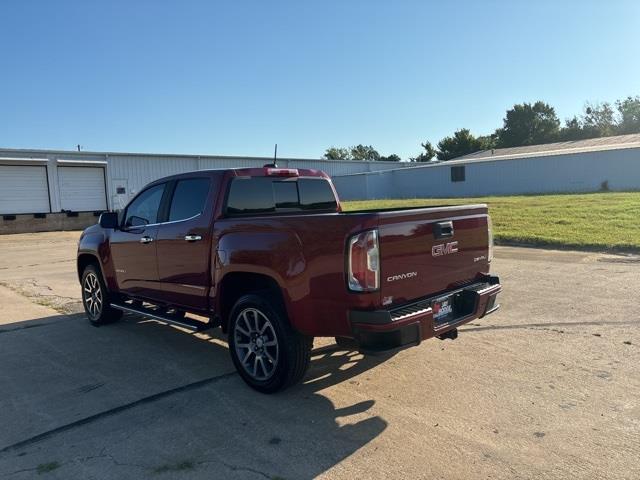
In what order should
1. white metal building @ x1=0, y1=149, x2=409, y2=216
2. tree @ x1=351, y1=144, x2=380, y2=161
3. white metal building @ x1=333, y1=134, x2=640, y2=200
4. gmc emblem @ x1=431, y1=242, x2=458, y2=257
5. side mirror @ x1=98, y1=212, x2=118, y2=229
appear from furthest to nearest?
tree @ x1=351, y1=144, x2=380, y2=161 < white metal building @ x1=333, y1=134, x2=640, y2=200 < white metal building @ x1=0, y1=149, x2=409, y2=216 < side mirror @ x1=98, y1=212, x2=118, y2=229 < gmc emblem @ x1=431, y1=242, x2=458, y2=257

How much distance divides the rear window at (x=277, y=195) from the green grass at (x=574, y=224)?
9177 mm

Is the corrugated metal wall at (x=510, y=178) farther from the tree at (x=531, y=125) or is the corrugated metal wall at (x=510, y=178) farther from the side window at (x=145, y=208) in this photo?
the tree at (x=531, y=125)

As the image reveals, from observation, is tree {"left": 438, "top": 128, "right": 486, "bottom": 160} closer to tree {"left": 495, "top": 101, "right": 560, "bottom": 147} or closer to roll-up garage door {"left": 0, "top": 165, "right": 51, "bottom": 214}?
tree {"left": 495, "top": 101, "right": 560, "bottom": 147}

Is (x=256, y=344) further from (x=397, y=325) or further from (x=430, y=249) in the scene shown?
(x=430, y=249)

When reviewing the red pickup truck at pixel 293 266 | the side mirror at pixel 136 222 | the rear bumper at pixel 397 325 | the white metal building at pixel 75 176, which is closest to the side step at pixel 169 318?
the red pickup truck at pixel 293 266

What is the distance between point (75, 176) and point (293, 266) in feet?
110

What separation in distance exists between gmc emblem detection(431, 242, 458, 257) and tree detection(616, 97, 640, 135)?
301 feet

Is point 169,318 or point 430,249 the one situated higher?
point 430,249

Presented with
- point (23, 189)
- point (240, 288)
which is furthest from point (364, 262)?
point (23, 189)

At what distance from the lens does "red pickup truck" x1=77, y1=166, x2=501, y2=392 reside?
3.67m

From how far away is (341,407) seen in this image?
4090 millimetres

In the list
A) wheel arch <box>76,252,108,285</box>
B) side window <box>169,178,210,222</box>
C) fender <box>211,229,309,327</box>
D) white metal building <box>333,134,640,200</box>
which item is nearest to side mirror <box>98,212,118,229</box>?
wheel arch <box>76,252,108,285</box>

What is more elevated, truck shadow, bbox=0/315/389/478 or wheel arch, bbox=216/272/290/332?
wheel arch, bbox=216/272/290/332

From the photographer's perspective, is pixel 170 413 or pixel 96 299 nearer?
pixel 170 413
